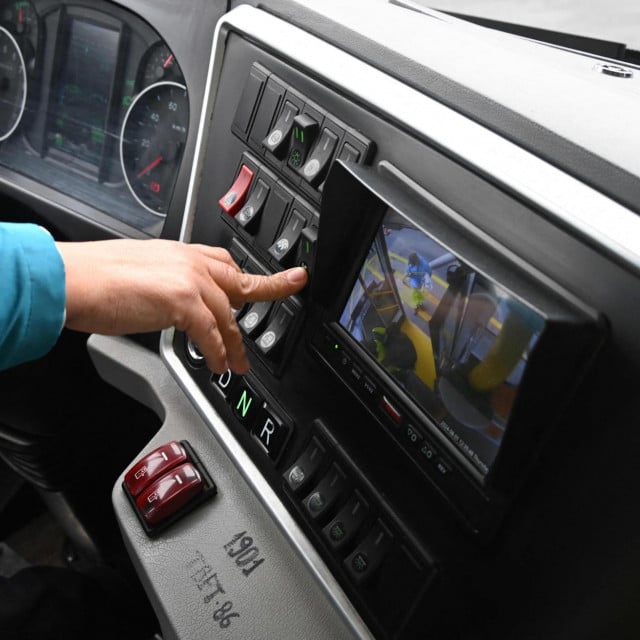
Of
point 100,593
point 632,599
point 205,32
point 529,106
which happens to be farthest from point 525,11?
point 100,593

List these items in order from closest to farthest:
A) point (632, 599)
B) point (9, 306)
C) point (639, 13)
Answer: point (632, 599) → point (9, 306) → point (639, 13)

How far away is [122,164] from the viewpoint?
2.92 feet

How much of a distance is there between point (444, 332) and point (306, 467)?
18cm

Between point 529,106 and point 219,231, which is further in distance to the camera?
point 219,231

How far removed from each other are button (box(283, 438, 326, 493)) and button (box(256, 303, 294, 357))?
0.28 ft

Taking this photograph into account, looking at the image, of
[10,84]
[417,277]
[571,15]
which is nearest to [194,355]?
[417,277]

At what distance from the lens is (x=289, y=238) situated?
59cm

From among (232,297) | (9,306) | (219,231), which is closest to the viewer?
(9,306)

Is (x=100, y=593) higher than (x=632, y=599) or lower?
lower

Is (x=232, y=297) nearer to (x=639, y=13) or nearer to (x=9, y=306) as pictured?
(x=9, y=306)

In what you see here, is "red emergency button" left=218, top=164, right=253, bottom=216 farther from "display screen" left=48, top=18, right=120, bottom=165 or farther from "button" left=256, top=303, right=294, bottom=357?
"display screen" left=48, top=18, right=120, bottom=165

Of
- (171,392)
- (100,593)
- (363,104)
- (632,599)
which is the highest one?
(363,104)

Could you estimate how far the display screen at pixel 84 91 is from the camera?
879 mm

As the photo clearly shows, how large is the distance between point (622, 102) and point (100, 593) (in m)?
0.78
